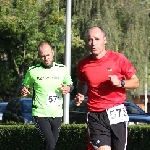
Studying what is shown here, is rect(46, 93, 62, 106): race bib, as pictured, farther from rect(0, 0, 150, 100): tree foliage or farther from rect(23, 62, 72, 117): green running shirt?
rect(0, 0, 150, 100): tree foliage

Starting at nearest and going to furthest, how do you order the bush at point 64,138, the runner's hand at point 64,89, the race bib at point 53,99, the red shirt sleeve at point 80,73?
1. the red shirt sleeve at point 80,73
2. the runner's hand at point 64,89
3. the race bib at point 53,99
4. the bush at point 64,138

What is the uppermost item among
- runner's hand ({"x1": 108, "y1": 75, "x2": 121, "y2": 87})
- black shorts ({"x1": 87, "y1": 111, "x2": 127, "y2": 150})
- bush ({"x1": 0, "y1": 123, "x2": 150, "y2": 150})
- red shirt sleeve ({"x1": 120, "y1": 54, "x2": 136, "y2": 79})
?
red shirt sleeve ({"x1": 120, "y1": 54, "x2": 136, "y2": 79})

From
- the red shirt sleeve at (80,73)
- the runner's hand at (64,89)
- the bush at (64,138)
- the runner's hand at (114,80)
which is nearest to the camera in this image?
the runner's hand at (114,80)

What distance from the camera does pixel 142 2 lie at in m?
33.8

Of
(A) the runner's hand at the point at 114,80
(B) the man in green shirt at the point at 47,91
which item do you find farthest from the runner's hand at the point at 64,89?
(A) the runner's hand at the point at 114,80

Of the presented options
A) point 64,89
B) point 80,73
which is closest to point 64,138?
point 64,89

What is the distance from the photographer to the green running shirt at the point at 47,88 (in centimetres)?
979

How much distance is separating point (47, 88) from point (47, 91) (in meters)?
0.05

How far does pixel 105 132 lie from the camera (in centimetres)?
708

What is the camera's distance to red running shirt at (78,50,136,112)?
23.2 feet

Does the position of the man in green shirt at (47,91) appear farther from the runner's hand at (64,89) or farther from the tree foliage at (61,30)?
the tree foliage at (61,30)

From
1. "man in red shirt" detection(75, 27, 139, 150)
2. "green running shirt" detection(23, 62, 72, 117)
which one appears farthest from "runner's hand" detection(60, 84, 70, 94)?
"man in red shirt" detection(75, 27, 139, 150)

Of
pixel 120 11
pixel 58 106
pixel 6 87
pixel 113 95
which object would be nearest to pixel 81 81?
pixel 113 95

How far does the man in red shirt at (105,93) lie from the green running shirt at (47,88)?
103 inches
